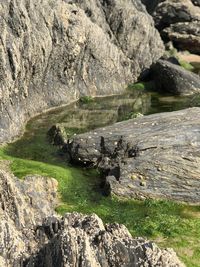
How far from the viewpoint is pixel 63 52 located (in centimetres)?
5544

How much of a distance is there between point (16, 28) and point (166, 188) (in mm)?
25439

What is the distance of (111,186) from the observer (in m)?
29.7

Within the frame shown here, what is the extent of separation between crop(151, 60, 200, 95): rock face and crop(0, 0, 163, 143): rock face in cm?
571

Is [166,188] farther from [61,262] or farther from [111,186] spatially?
[61,262]

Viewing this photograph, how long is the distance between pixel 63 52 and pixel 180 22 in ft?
170

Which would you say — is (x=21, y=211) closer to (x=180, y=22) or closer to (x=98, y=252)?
(x=98, y=252)

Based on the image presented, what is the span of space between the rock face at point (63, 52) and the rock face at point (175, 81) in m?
5.71

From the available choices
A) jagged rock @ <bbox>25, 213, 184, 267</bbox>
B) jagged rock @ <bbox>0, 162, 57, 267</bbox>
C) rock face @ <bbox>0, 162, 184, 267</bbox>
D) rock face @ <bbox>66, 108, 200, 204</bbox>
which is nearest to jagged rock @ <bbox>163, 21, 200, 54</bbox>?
rock face @ <bbox>66, 108, 200, 204</bbox>

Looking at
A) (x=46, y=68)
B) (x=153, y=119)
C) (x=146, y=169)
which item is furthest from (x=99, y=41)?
(x=146, y=169)

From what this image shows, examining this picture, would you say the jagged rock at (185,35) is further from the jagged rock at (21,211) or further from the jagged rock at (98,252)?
the jagged rock at (98,252)

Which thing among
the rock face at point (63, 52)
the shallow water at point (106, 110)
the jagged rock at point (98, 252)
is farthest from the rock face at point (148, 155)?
the jagged rock at point (98, 252)

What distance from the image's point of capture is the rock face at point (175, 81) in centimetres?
6312

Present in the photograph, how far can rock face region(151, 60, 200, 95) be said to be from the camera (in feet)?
207

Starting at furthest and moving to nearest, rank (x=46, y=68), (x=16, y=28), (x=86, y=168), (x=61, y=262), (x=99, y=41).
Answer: (x=99, y=41) < (x=46, y=68) < (x=16, y=28) < (x=86, y=168) < (x=61, y=262)
